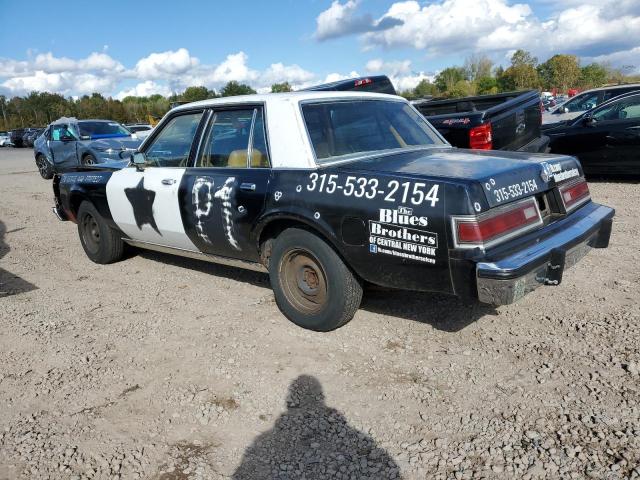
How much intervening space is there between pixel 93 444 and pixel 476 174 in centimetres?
255

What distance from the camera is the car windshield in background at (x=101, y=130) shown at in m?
13.7

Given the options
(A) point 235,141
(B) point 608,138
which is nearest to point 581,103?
(B) point 608,138

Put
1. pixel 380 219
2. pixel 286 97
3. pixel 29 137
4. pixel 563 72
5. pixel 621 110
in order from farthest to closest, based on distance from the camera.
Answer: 1. pixel 563 72
2. pixel 29 137
3. pixel 621 110
4. pixel 286 97
5. pixel 380 219

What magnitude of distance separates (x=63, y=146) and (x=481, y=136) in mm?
11160

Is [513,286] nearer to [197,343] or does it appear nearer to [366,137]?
[366,137]

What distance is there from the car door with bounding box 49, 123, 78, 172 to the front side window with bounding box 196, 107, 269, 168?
34.3 ft

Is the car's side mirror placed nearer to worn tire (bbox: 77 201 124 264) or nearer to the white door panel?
the white door panel

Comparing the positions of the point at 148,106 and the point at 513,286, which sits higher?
the point at 148,106

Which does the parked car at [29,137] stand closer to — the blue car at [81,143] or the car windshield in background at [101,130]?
the blue car at [81,143]

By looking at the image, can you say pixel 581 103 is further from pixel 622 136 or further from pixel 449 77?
pixel 449 77

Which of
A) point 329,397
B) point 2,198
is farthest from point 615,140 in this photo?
point 2,198

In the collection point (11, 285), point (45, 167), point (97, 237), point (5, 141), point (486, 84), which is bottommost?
point (11, 285)

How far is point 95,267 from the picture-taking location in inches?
233

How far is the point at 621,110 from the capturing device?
8.41 m
